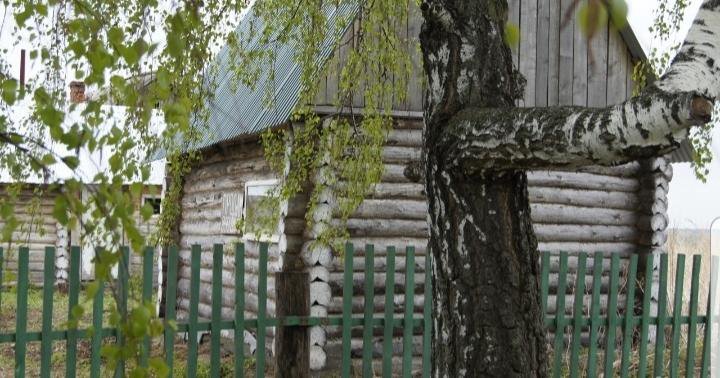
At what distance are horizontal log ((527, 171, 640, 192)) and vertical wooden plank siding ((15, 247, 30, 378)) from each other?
7297 mm

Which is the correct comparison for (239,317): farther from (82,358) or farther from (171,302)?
(82,358)

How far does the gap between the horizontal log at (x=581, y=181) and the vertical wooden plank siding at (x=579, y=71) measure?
0.98 metres

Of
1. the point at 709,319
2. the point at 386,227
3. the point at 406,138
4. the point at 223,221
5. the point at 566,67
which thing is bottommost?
the point at 709,319

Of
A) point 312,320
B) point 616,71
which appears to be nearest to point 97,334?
point 312,320

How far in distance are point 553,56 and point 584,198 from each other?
204 cm

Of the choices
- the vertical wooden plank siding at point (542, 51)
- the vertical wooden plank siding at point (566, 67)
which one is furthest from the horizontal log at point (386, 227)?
the vertical wooden plank siding at point (566, 67)

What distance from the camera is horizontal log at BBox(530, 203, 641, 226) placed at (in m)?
12.2

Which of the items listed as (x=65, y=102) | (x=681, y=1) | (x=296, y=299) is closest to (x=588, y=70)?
(x=681, y=1)

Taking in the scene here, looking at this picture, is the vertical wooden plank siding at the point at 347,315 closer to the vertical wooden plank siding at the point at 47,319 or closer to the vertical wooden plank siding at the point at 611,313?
the vertical wooden plank siding at the point at 47,319

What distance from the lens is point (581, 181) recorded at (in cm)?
1273

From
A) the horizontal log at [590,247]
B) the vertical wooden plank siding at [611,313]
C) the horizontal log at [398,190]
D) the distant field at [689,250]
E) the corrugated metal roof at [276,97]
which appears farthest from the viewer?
the distant field at [689,250]

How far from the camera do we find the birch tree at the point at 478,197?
4.57 metres

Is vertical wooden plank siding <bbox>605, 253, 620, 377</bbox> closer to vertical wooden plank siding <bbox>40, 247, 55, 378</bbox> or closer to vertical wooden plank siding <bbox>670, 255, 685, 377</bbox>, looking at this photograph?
vertical wooden plank siding <bbox>670, 255, 685, 377</bbox>

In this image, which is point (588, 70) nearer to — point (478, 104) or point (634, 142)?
point (478, 104)
